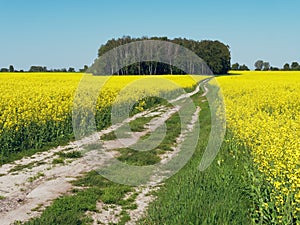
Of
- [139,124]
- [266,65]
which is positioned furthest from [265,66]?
[139,124]

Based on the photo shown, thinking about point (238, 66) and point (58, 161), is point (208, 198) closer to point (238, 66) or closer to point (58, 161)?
point (58, 161)

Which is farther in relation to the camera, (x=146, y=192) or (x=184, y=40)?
(x=184, y=40)

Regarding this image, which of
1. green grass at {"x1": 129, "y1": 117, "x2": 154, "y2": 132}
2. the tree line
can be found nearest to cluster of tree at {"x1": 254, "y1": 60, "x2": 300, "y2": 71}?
the tree line

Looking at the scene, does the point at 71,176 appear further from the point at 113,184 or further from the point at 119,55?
the point at 119,55

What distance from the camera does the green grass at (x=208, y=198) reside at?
564 cm

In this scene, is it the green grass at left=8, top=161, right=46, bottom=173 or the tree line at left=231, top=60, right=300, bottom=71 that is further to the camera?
the tree line at left=231, top=60, right=300, bottom=71

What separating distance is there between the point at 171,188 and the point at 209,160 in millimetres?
1842

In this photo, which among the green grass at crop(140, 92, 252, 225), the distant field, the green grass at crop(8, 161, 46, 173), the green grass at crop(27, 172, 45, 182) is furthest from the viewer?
the green grass at crop(8, 161, 46, 173)

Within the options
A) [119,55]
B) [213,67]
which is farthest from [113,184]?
[213,67]

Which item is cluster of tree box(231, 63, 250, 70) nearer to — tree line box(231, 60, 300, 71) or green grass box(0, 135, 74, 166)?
tree line box(231, 60, 300, 71)

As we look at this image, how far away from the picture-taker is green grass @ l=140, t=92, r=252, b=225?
18.5ft

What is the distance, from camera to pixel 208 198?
629 centimetres

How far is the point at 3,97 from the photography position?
16281 millimetres

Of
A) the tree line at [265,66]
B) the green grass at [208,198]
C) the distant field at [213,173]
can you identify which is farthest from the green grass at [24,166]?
the tree line at [265,66]
